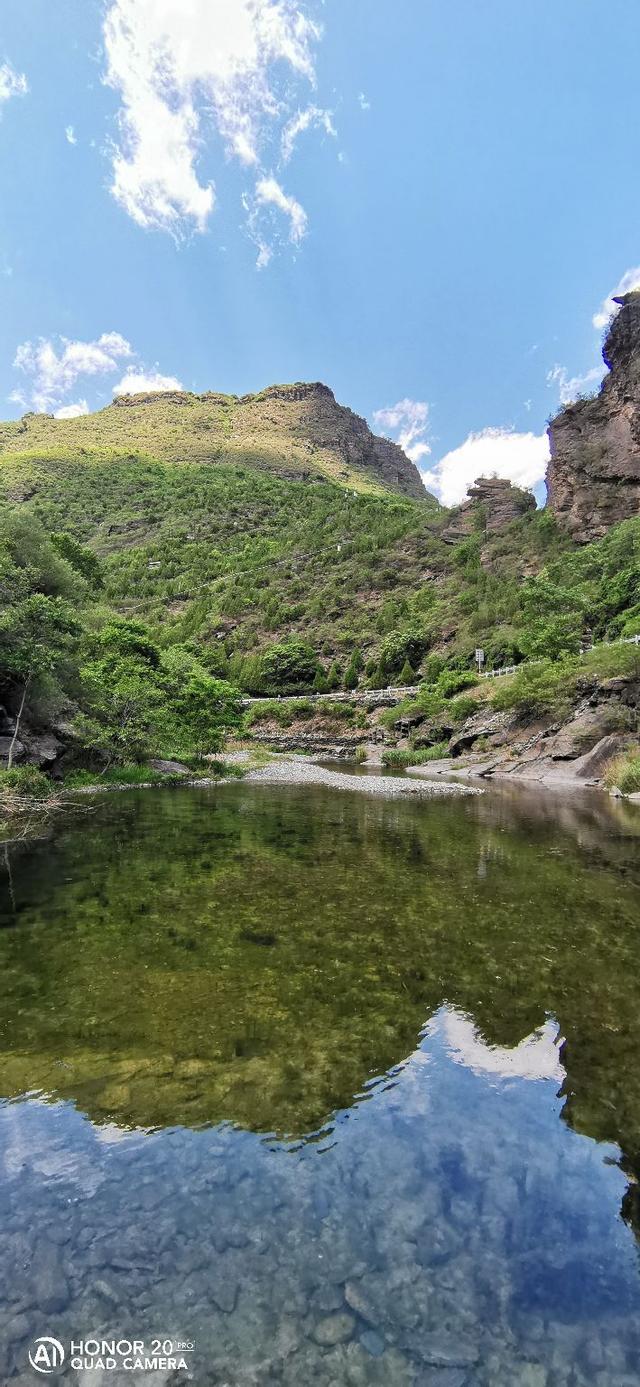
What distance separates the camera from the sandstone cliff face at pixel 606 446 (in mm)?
62031

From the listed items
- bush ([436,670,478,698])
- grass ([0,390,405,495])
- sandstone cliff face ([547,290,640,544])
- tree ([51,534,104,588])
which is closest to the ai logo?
tree ([51,534,104,588])

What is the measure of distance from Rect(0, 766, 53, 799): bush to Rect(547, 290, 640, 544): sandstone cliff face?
207ft

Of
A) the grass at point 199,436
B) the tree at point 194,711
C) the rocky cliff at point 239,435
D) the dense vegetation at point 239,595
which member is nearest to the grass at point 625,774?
the dense vegetation at point 239,595

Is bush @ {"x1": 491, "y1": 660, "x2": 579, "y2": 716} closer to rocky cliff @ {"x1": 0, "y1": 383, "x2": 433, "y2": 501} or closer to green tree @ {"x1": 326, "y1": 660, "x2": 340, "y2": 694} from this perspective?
green tree @ {"x1": 326, "y1": 660, "x2": 340, "y2": 694}

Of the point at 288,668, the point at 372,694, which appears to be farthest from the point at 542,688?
the point at 288,668

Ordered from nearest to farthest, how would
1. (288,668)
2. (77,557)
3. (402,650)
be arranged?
(77,557)
(402,650)
(288,668)

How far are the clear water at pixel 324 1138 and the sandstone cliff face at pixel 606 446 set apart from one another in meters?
66.4

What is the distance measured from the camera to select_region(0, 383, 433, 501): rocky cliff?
149m

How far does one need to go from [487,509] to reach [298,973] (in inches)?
3578

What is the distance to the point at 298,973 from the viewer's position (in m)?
6.16

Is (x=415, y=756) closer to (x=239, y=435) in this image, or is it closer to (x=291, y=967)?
(x=291, y=967)

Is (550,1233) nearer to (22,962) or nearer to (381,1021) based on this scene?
(381,1021)

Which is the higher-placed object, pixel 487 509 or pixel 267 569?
pixel 487 509

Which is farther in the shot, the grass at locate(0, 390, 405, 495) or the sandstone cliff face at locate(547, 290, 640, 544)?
the grass at locate(0, 390, 405, 495)
